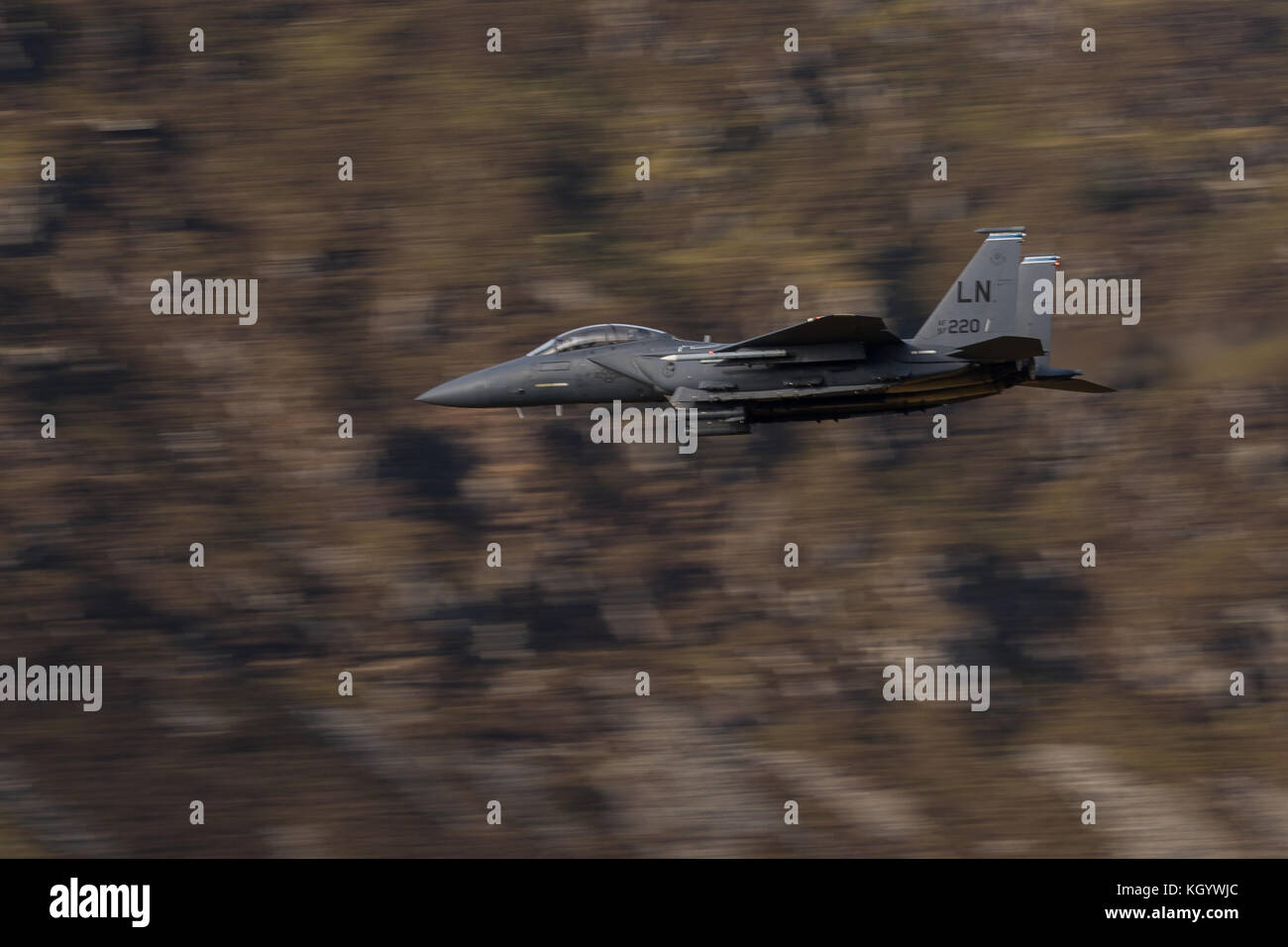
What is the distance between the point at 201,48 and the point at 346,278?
14001 millimetres

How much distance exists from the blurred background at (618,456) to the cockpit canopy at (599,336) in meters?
16.8

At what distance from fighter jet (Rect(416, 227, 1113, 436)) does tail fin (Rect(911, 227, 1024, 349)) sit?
0.02 meters

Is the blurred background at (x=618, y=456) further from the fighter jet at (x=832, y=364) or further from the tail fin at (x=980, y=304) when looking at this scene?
the tail fin at (x=980, y=304)

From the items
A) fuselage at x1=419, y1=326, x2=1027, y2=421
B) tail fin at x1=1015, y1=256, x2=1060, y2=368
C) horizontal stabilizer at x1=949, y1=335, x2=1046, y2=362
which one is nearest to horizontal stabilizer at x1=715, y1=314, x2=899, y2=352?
fuselage at x1=419, y1=326, x2=1027, y2=421

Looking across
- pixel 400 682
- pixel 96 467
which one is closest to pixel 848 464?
pixel 400 682

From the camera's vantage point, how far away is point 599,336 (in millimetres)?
38125

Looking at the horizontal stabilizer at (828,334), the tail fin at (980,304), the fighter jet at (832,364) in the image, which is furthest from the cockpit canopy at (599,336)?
the tail fin at (980,304)

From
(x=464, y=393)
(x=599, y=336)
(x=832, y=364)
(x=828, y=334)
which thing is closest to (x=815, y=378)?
(x=832, y=364)

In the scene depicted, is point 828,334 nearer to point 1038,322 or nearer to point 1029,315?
point 1029,315

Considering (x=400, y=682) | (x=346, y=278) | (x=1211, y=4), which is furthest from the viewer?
(x=1211, y=4)

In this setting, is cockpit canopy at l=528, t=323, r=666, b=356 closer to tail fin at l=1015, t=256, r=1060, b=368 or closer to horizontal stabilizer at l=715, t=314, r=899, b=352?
horizontal stabilizer at l=715, t=314, r=899, b=352

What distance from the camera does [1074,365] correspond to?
60.3 meters

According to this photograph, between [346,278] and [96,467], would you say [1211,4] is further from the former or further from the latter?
[96,467]

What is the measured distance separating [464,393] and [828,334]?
350 inches
